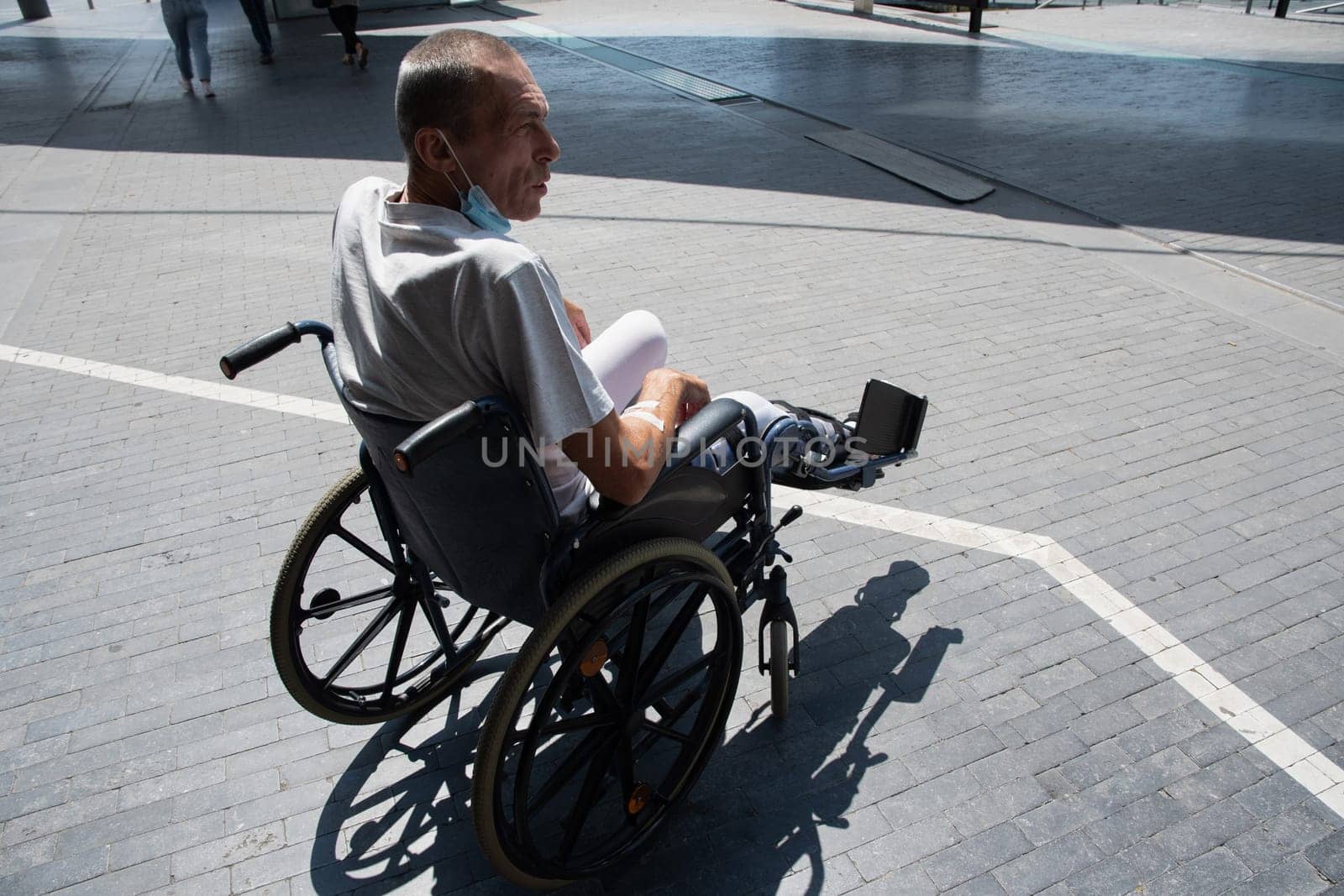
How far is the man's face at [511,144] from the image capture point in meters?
1.94

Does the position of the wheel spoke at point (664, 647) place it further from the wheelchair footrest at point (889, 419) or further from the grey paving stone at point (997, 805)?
the wheelchair footrest at point (889, 419)

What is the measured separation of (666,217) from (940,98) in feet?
15.6

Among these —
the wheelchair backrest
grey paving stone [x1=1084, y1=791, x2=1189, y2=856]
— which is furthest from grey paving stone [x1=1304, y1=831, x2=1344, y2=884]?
the wheelchair backrest

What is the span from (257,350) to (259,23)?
1352 cm

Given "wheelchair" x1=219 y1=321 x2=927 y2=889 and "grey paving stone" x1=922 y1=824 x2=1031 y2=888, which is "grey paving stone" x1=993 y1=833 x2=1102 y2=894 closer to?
"grey paving stone" x1=922 y1=824 x2=1031 y2=888

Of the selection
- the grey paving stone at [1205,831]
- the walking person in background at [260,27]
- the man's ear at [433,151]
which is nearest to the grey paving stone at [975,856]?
the grey paving stone at [1205,831]

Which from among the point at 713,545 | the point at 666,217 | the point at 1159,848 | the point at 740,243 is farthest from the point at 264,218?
the point at 1159,848

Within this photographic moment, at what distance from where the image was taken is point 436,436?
1.74m

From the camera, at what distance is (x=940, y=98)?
1025 centimetres

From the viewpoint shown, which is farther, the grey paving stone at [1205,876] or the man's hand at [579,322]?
the man's hand at [579,322]

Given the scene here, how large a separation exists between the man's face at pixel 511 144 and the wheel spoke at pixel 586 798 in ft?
4.09

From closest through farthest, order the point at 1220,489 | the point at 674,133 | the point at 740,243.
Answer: the point at 1220,489
the point at 740,243
the point at 674,133

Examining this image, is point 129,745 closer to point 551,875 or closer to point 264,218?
point 551,875

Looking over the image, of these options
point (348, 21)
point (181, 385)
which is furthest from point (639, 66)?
Answer: point (181, 385)
